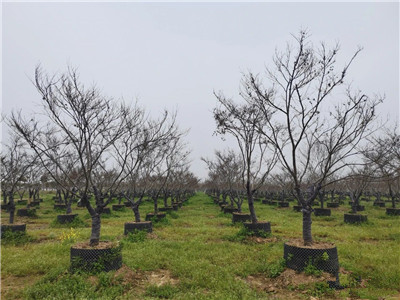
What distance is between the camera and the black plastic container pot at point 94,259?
6219mm

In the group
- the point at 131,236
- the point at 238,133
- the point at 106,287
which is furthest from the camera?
the point at 238,133

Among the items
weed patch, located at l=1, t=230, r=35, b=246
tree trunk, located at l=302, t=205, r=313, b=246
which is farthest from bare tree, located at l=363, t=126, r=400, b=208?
weed patch, located at l=1, t=230, r=35, b=246

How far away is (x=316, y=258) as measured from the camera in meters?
6.25

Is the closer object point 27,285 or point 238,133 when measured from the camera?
point 27,285

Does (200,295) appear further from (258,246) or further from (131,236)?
(131,236)

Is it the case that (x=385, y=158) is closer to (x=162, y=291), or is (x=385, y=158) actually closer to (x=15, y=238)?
(x=162, y=291)

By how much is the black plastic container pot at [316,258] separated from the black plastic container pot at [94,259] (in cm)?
431

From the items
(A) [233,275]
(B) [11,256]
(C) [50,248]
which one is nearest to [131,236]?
(C) [50,248]

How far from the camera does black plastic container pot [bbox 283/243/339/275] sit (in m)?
6.20

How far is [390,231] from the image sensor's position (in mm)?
12336

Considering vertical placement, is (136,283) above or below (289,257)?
below

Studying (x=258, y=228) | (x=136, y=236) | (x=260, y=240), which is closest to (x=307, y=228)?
(x=260, y=240)

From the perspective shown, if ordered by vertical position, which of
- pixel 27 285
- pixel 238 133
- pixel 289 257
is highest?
pixel 238 133

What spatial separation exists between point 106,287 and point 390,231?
12606 millimetres
